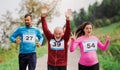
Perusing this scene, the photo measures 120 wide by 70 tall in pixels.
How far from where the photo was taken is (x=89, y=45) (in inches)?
143

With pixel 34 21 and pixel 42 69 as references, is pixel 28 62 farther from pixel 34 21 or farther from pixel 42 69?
pixel 34 21

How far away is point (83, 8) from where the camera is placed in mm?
4938

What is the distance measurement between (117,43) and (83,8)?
78 centimetres

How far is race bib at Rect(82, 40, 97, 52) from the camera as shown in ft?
11.9

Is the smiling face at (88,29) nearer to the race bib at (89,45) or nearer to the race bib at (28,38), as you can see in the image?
the race bib at (89,45)

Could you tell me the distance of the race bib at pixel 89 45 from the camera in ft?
11.9

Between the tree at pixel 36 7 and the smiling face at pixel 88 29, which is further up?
the tree at pixel 36 7

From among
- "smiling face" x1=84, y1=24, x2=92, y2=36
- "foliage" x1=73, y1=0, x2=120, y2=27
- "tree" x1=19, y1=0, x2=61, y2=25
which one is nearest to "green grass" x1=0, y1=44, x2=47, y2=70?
"tree" x1=19, y1=0, x2=61, y2=25

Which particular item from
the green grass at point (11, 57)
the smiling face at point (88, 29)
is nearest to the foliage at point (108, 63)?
the green grass at point (11, 57)

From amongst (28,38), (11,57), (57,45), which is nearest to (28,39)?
(28,38)

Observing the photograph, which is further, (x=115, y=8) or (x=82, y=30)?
(x=115, y=8)

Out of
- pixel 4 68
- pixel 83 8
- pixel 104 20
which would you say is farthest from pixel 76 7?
pixel 4 68

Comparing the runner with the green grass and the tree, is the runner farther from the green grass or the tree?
the tree

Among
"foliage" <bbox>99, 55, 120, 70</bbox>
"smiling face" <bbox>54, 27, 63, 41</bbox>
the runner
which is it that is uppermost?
"smiling face" <bbox>54, 27, 63, 41</bbox>
